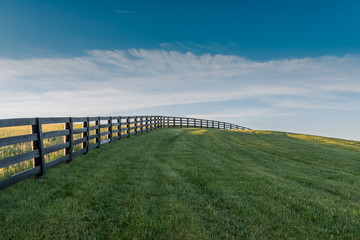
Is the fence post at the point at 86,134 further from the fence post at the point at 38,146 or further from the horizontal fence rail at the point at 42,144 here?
the fence post at the point at 38,146

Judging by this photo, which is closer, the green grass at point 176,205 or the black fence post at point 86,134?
the green grass at point 176,205

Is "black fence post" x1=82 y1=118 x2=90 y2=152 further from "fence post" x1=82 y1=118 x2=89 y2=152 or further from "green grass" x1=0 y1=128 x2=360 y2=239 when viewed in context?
"green grass" x1=0 y1=128 x2=360 y2=239

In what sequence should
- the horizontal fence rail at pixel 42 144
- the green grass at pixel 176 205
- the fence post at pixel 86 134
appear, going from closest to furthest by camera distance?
the green grass at pixel 176 205 < the horizontal fence rail at pixel 42 144 < the fence post at pixel 86 134

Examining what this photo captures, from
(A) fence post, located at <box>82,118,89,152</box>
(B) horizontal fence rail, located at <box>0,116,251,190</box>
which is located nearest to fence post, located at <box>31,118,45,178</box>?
(B) horizontal fence rail, located at <box>0,116,251,190</box>

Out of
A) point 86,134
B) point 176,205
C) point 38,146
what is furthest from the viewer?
point 86,134

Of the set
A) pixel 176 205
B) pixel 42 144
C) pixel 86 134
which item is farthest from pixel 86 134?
pixel 176 205

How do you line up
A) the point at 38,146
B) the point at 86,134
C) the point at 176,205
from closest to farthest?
1. the point at 176,205
2. the point at 38,146
3. the point at 86,134

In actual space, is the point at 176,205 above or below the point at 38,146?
below

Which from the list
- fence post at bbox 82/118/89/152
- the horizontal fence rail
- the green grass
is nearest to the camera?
the green grass

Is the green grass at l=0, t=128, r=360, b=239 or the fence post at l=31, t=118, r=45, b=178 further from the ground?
the fence post at l=31, t=118, r=45, b=178

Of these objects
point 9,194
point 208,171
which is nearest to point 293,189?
point 208,171

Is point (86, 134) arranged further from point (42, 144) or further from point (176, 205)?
point (176, 205)

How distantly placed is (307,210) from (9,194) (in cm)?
642

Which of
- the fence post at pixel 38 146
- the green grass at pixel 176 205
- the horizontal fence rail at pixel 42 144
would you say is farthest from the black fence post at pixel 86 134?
the fence post at pixel 38 146
